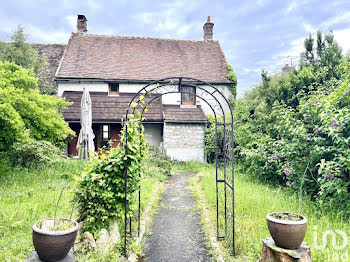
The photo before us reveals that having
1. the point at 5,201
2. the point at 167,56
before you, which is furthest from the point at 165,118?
the point at 5,201

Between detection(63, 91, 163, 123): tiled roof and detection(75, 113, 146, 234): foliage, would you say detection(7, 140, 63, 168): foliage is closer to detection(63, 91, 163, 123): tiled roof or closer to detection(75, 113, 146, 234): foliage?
detection(63, 91, 163, 123): tiled roof

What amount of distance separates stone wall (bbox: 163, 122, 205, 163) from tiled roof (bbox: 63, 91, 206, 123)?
48cm

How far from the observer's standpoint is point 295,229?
3369 mm

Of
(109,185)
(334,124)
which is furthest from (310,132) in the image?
(109,185)

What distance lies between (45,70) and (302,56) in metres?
15.1

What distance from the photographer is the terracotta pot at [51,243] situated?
3016 mm

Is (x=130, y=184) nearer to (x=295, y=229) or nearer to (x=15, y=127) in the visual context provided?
(x=295, y=229)

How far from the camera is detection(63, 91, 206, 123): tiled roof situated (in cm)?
1406

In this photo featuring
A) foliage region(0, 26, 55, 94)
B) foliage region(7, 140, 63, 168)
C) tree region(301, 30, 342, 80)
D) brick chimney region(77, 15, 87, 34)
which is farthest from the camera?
brick chimney region(77, 15, 87, 34)

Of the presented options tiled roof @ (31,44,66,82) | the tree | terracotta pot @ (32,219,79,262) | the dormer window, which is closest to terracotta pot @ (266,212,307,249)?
terracotta pot @ (32,219,79,262)

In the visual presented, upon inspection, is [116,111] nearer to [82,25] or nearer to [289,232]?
[82,25]

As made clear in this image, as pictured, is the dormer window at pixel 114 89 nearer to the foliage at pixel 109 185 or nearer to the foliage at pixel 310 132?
the foliage at pixel 310 132

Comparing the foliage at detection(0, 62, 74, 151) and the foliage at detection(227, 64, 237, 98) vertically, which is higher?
the foliage at detection(227, 64, 237, 98)

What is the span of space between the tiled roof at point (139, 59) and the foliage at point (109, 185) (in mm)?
12026
